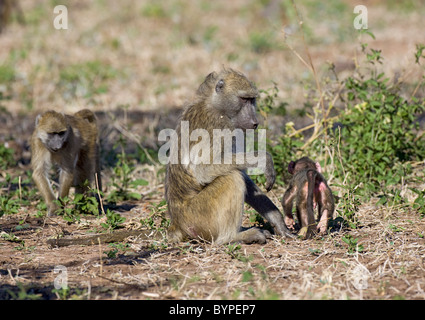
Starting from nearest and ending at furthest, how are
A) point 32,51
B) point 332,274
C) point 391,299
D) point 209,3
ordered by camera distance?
point 391,299 < point 332,274 < point 32,51 < point 209,3

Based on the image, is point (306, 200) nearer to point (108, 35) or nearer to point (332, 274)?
point (332, 274)

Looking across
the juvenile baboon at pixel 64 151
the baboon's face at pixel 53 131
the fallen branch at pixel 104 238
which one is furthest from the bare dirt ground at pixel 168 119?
the baboon's face at pixel 53 131

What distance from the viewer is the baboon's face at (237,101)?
5.22 m

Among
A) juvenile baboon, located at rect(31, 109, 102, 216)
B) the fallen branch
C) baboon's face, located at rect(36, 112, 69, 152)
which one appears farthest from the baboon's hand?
baboon's face, located at rect(36, 112, 69, 152)

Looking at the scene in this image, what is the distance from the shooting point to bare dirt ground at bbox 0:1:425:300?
4066 millimetres

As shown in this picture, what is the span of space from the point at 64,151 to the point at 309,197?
108 inches

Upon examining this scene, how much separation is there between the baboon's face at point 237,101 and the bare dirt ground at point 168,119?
57 centimetres

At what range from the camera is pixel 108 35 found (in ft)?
44.5

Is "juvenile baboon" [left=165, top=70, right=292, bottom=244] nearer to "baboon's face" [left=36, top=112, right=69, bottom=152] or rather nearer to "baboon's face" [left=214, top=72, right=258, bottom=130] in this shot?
"baboon's face" [left=214, top=72, right=258, bottom=130]

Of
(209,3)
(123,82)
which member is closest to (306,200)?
(123,82)

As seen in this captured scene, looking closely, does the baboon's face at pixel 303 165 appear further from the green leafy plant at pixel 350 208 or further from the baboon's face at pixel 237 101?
the baboon's face at pixel 237 101

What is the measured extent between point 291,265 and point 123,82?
7.35 m

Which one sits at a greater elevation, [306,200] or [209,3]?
[209,3]

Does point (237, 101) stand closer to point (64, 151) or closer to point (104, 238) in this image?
point (104, 238)
